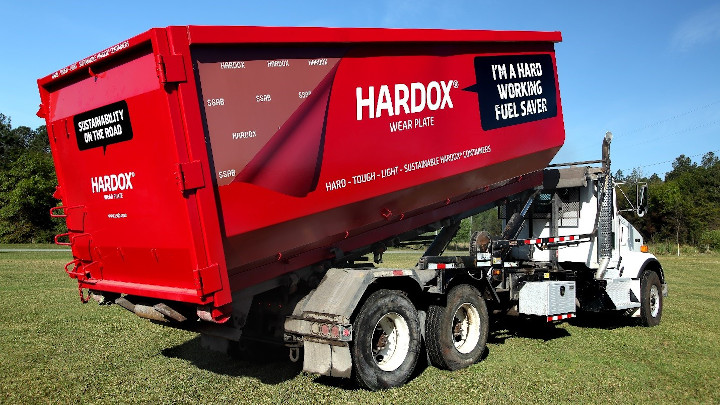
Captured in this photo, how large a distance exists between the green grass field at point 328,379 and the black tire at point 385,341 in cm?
18

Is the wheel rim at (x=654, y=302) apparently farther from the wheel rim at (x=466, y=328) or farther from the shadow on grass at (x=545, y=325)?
the wheel rim at (x=466, y=328)

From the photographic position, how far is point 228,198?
5480 millimetres

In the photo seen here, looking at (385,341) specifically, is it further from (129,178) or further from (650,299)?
(650,299)

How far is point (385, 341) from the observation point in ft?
22.6

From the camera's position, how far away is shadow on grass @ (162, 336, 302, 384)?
7273mm

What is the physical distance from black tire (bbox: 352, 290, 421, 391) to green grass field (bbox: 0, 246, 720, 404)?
0.60 ft

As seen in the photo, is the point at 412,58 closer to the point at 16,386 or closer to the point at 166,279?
the point at 166,279

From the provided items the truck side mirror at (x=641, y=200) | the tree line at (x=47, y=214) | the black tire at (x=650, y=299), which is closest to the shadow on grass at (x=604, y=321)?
the black tire at (x=650, y=299)

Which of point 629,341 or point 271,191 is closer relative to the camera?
point 271,191

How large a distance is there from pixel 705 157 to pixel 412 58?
137 m

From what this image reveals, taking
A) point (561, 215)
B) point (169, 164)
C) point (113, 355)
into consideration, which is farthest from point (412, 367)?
point (561, 215)

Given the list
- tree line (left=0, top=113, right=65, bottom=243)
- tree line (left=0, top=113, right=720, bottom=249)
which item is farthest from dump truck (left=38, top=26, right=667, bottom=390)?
tree line (left=0, top=113, right=65, bottom=243)

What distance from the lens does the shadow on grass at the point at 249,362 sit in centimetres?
727

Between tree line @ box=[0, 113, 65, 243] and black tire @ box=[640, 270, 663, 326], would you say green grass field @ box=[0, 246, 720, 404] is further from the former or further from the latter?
tree line @ box=[0, 113, 65, 243]
